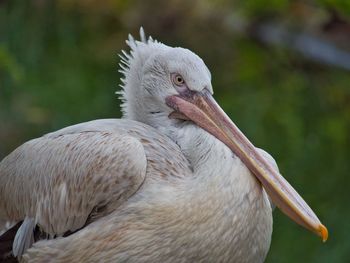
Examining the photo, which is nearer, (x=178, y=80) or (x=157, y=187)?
(x=157, y=187)

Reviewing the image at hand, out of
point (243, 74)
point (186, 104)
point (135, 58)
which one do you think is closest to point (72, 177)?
point (186, 104)

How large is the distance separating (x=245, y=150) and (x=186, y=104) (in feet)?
1.26

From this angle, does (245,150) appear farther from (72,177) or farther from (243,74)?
(243,74)

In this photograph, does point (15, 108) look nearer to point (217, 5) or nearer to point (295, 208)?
point (217, 5)

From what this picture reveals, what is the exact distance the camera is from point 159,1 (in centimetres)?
1173

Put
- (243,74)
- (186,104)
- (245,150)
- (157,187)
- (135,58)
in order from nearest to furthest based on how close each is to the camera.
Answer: (157,187) → (245,150) → (186,104) → (135,58) → (243,74)

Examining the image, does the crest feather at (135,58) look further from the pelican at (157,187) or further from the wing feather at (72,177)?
the wing feather at (72,177)

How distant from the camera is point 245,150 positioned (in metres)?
5.49

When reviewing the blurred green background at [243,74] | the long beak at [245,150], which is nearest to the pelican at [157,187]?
the long beak at [245,150]

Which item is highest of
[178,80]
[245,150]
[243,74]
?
[178,80]

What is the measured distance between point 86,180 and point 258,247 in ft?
2.67

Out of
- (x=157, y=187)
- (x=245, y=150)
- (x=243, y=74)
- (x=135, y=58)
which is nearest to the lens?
(x=157, y=187)

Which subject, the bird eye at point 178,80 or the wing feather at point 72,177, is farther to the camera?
the bird eye at point 178,80

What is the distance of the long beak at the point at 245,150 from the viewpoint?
17.5ft
